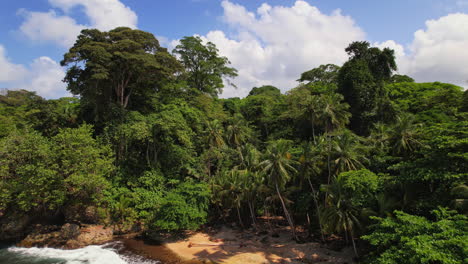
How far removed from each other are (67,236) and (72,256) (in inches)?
149

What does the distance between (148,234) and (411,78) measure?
2438 inches

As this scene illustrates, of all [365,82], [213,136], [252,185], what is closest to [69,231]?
[252,185]

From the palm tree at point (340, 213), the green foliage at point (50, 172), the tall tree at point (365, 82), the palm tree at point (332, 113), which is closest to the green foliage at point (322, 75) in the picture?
the tall tree at point (365, 82)

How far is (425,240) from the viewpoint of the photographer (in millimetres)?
11859

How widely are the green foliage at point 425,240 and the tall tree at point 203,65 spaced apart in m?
36.5

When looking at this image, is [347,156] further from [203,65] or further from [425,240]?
[203,65]

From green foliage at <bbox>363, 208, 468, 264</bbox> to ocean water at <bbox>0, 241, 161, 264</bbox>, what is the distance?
18.4m

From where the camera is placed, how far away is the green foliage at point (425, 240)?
10.8 metres

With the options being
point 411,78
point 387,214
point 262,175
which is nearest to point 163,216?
point 262,175

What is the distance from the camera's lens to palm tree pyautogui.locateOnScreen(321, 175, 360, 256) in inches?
765

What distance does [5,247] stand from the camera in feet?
81.1

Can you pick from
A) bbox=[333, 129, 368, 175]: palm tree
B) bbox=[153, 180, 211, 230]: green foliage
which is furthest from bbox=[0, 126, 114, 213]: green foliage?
bbox=[333, 129, 368, 175]: palm tree

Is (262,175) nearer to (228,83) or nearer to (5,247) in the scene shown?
(228,83)

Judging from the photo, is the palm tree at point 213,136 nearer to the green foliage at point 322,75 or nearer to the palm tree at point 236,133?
the palm tree at point 236,133
